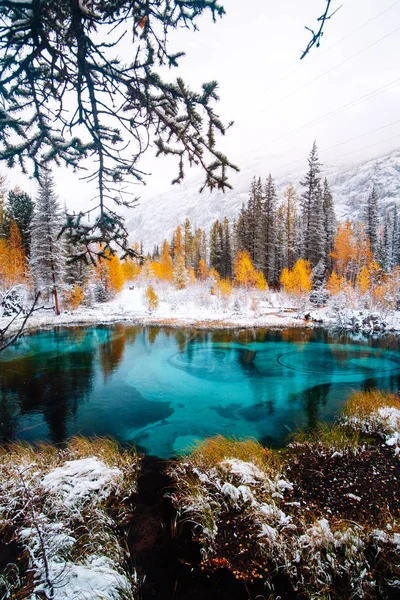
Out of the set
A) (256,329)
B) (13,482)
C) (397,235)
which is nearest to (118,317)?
(256,329)

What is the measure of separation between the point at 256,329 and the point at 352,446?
1866cm

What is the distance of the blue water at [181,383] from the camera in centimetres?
944

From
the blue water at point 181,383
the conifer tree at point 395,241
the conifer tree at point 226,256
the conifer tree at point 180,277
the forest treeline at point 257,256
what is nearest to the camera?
the blue water at point 181,383

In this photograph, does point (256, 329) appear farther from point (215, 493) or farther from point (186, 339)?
point (215, 493)

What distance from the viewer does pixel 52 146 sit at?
2629 mm

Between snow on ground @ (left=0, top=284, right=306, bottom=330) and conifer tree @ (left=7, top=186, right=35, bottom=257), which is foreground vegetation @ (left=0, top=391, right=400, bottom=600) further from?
conifer tree @ (left=7, top=186, right=35, bottom=257)

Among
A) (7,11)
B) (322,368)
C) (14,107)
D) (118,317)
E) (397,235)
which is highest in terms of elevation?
(397,235)

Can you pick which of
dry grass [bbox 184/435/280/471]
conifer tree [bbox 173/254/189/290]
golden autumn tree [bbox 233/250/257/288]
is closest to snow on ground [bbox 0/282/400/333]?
golden autumn tree [bbox 233/250/257/288]

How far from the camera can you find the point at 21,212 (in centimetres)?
3456

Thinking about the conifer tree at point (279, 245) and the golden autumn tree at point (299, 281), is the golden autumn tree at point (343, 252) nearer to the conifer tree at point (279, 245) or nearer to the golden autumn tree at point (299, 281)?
the conifer tree at point (279, 245)

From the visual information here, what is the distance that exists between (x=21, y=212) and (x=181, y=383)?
32604 millimetres

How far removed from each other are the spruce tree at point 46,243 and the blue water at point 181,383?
293 inches

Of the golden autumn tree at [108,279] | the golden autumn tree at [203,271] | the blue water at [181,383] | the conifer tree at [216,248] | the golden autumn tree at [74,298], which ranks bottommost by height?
the blue water at [181,383]

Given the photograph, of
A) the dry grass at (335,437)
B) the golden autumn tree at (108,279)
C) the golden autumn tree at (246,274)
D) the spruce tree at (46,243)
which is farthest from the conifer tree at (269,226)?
the dry grass at (335,437)
